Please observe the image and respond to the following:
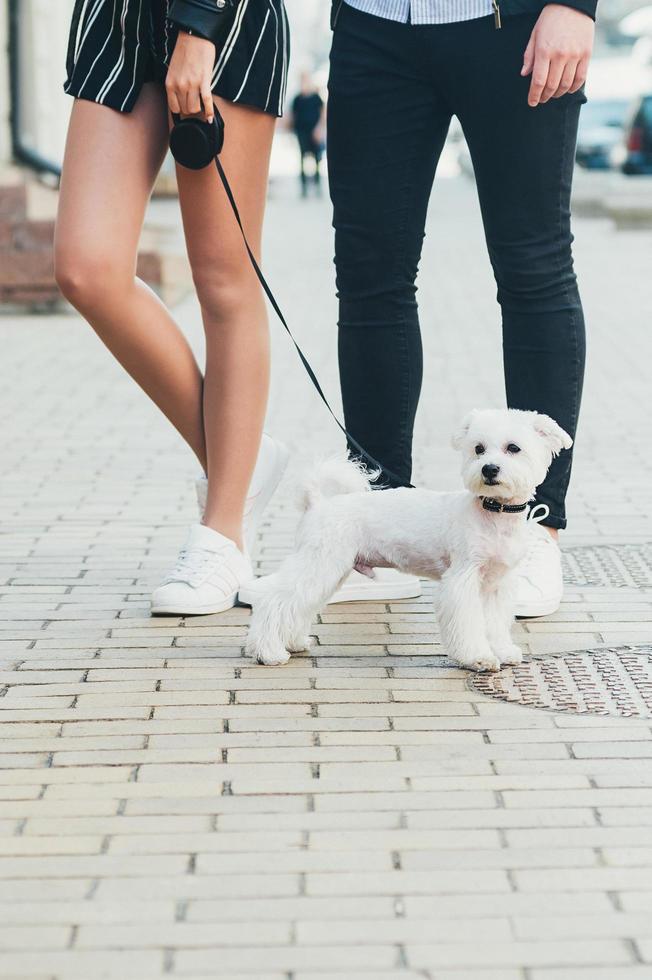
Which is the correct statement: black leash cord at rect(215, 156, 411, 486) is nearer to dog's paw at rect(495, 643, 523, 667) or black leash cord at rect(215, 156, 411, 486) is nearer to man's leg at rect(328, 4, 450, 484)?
man's leg at rect(328, 4, 450, 484)

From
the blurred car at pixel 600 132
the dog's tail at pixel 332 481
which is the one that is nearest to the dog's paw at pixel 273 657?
the dog's tail at pixel 332 481

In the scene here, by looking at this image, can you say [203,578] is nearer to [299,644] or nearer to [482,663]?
[299,644]

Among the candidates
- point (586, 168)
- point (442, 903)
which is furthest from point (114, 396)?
point (586, 168)

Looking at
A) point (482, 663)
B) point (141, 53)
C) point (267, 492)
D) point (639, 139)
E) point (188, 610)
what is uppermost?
point (141, 53)

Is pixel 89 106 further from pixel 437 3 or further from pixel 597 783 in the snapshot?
pixel 597 783

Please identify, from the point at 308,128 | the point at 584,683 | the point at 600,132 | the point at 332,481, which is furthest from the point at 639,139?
the point at 584,683

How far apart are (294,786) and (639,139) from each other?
22628mm

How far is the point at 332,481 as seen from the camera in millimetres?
3740

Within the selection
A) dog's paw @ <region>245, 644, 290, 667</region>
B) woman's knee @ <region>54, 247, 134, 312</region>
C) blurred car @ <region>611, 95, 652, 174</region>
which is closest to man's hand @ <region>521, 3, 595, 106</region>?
woman's knee @ <region>54, 247, 134, 312</region>

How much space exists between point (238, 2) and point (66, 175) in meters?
0.61

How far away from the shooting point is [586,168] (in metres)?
34.0

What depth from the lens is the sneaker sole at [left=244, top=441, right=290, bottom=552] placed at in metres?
4.27

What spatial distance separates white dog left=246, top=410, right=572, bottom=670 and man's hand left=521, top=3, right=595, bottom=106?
0.83 metres

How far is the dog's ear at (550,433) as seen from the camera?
344 centimetres
